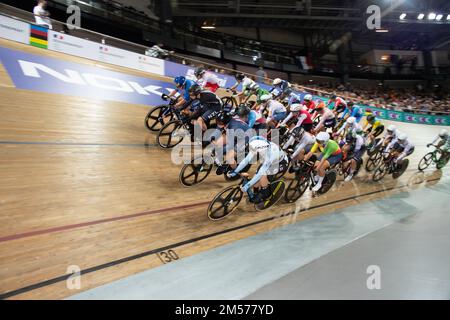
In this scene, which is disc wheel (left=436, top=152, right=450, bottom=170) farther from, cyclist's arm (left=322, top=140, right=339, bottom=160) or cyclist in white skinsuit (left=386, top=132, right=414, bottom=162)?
cyclist's arm (left=322, top=140, right=339, bottom=160)

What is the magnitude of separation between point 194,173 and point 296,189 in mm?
1866

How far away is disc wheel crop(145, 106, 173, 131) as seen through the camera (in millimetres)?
6344

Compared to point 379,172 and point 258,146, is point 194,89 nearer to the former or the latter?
point 258,146

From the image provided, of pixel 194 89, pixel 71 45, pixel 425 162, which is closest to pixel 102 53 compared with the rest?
pixel 71 45

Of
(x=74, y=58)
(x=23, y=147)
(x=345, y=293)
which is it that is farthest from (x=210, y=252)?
(x=74, y=58)

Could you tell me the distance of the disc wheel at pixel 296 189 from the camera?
568 centimetres

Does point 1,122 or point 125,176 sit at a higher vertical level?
point 1,122

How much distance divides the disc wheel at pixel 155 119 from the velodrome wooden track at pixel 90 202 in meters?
0.27

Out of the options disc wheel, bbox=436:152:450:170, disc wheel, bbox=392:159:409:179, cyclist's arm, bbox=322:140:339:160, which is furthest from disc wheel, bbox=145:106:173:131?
disc wheel, bbox=436:152:450:170

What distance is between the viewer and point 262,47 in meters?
24.0

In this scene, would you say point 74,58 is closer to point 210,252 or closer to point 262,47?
point 210,252

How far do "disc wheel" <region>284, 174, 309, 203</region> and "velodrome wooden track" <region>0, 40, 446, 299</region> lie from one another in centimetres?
18

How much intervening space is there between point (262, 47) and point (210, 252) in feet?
74.3

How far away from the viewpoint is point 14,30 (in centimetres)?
927
